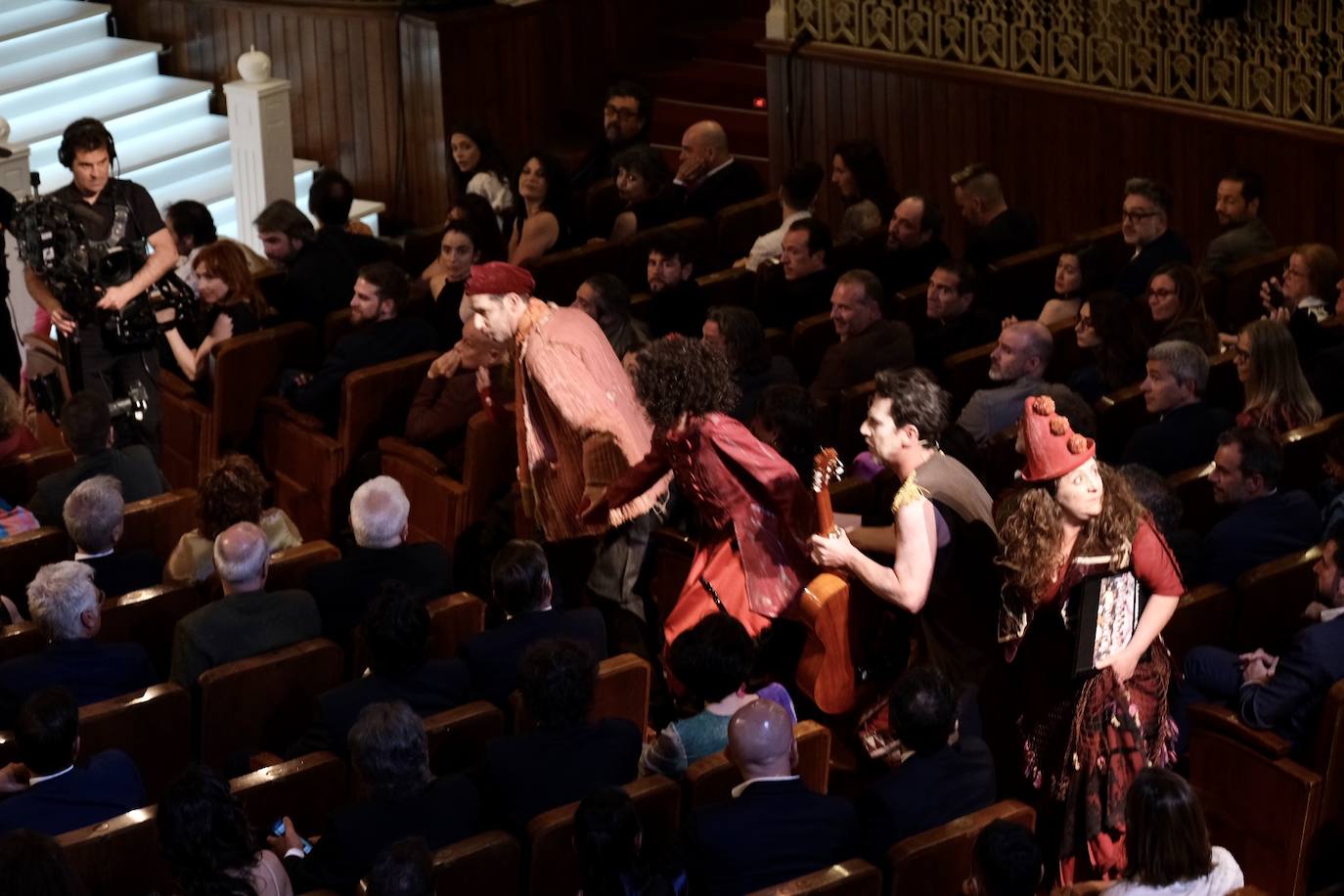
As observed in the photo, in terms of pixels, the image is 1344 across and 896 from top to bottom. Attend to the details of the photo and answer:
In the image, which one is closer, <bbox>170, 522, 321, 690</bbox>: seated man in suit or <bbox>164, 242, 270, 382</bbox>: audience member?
<bbox>170, 522, 321, 690</bbox>: seated man in suit

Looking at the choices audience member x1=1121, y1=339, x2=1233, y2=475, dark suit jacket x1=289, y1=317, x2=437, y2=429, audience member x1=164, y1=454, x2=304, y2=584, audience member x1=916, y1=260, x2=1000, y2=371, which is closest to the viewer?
audience member x1=164, y1=454, x2=304, y2=584

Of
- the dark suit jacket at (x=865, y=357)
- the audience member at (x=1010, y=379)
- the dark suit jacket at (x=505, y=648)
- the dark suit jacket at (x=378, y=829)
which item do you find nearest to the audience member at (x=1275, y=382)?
the audience member at (x=1010, y=379)

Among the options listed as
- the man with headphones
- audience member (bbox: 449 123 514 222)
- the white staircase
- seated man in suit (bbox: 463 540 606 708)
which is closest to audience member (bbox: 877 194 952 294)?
audience member (bbox: 449 123 514 222)

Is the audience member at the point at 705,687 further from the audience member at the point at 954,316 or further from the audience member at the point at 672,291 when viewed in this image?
the audience member at the point at 672,291

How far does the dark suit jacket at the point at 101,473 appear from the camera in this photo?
227 inches

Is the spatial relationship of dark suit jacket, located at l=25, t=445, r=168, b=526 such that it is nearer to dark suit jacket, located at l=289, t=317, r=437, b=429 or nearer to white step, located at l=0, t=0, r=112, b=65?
dark suit jacket, located at l=289, t=317, r=437, b=429

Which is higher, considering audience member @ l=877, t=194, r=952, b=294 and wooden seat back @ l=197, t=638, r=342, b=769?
audience member @ l=877, t=194, r=952, b=294

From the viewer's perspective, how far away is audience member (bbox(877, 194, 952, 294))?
7.42 metres

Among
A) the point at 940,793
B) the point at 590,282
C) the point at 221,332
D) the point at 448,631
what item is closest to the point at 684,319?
the point at 590,282

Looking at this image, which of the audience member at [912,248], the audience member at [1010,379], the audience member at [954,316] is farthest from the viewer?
the audience member at [912,248]

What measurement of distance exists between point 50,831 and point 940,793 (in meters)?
1.74

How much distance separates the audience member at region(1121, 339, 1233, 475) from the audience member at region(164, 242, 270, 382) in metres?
2.86

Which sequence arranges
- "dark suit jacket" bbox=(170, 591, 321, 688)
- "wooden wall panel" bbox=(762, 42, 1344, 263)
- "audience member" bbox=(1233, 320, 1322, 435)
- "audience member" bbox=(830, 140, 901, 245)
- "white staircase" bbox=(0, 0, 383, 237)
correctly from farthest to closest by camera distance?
"white staircase" bbox=(0, 0, 383, 237) < "wooden wall panel" bbox=(762, 42, 1344, 263) < "audience member" bbox=(830, 140, 901, 245) < "audience member" bbox=(1233, 320, 1322, 435) < "dark suit jacket" bbox=(170, 591, 321, 688)

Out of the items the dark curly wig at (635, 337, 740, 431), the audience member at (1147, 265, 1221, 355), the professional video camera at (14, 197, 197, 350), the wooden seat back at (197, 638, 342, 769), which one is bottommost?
the wooden seat back at (197, 638, 342, 769)
